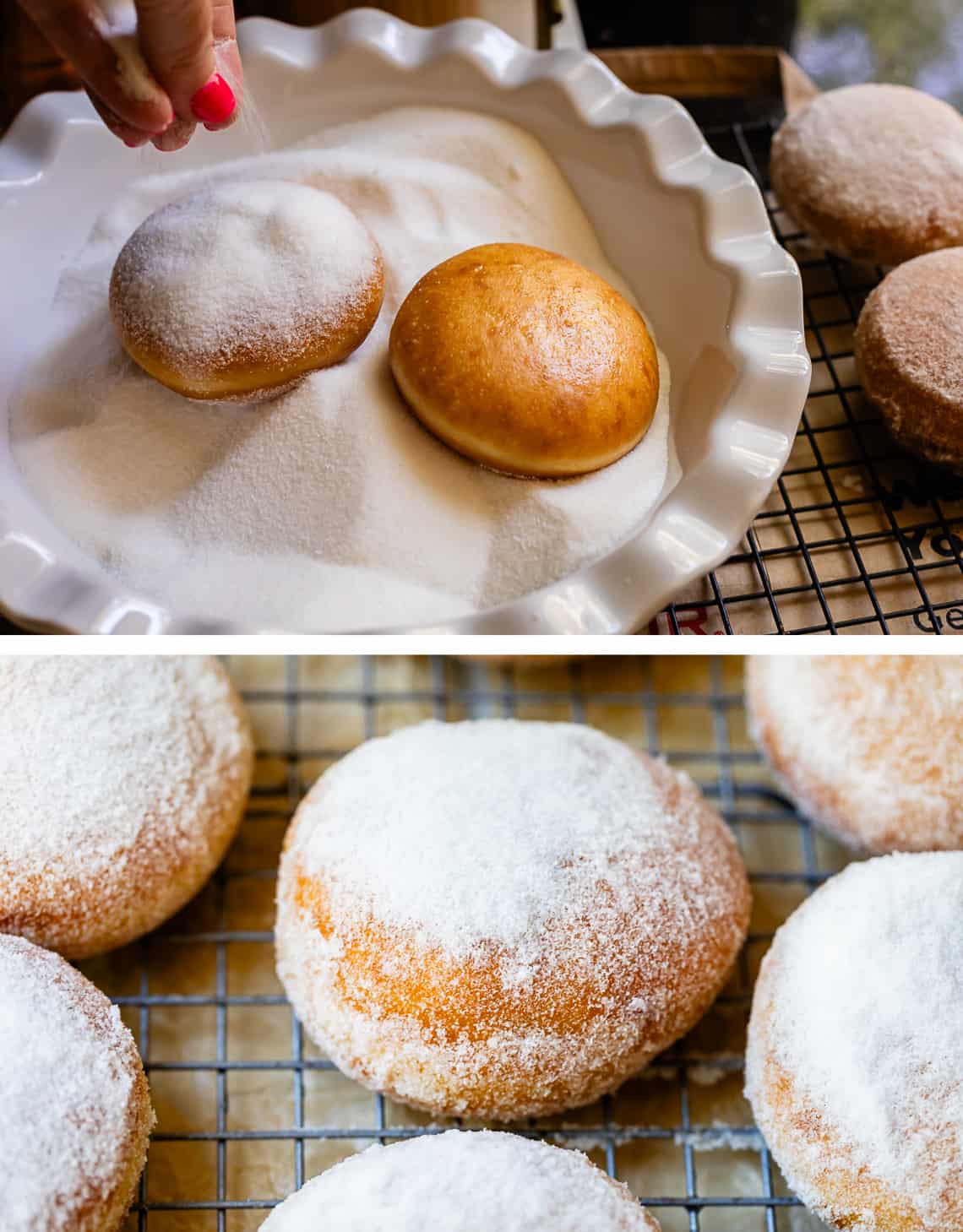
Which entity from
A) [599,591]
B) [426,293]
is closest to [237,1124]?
[599,591]

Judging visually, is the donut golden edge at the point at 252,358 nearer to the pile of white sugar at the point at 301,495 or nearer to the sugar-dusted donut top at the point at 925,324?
the pile of white sugar at the point at 301,495

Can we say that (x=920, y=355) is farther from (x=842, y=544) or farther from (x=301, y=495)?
(x=301, y=495)

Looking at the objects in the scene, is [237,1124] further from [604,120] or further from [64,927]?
[604,120]

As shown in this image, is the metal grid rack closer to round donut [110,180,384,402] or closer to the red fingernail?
round donut [110,180,384,402]

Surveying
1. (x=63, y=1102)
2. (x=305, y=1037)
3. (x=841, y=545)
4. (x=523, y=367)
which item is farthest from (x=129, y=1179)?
(x=841, y=545)

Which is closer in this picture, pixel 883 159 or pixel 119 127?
pixel 119 127
